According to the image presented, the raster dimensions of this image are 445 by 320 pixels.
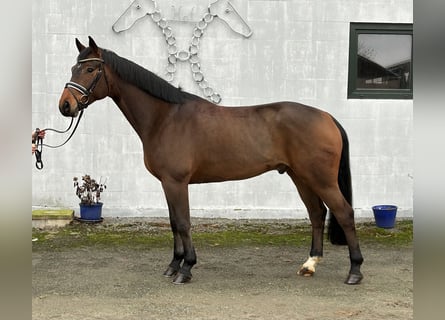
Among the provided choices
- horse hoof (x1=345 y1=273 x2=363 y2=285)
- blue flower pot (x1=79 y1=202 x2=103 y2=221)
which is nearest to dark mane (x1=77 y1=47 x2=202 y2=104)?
horse hoof (x1=345 y1=273 x2=363 y2=285)

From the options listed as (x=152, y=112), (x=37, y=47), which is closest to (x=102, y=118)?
(x=37, y=47)

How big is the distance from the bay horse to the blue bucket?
2.11m

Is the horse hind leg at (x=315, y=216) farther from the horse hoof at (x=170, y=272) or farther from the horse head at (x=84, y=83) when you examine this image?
the horse head at (x=84, y=83)

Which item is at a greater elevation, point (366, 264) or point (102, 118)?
point (102, 118)

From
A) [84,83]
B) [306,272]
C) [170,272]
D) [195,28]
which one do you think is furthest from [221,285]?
[195,28]

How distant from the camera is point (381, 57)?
20.6 feet

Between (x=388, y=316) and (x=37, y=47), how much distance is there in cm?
521

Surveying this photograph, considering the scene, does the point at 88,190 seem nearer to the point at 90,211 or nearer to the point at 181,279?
the point at 90,211

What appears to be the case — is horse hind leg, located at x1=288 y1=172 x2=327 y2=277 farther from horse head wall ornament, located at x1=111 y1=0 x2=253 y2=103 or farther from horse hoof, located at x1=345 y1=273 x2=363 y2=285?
horse head wall ornament, located at x1=111 y1=0 x2=253 y2=103

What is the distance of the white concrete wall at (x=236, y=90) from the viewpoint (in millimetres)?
6059

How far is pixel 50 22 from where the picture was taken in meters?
6.03

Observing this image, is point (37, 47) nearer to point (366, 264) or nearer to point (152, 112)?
point (152, 112)

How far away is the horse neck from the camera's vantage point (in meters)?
3.97

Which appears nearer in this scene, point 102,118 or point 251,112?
point 251,112
